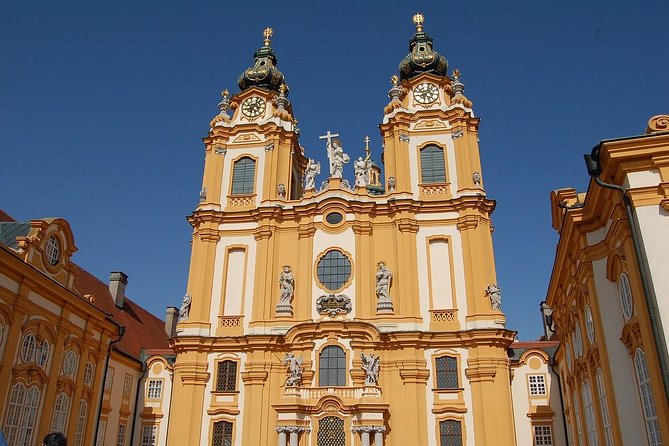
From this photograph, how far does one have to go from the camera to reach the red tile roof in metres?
31.0

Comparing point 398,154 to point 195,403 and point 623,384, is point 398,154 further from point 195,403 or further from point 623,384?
point 623,384

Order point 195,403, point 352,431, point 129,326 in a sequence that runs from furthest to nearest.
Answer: point 129,326
point 195,403
point 352,431

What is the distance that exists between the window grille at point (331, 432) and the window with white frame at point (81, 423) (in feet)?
31.1

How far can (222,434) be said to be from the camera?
2577 cm

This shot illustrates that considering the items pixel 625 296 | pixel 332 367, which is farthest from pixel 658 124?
pixel 332 367

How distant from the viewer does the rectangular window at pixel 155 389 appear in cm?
2936

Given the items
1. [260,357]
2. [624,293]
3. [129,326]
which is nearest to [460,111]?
[260,357]

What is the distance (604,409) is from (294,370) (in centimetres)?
1354

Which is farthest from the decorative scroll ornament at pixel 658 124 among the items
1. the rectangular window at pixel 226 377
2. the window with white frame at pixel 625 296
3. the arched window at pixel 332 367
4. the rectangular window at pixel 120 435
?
the rectangular window at pixel 120 435

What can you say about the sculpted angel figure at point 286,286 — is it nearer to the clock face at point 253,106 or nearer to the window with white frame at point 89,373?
the window with white frame at point 89,373

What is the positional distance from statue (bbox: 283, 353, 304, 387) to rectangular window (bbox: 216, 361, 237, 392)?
2.76m

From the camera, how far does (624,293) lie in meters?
13.3

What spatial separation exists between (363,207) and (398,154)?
3526 millimetres

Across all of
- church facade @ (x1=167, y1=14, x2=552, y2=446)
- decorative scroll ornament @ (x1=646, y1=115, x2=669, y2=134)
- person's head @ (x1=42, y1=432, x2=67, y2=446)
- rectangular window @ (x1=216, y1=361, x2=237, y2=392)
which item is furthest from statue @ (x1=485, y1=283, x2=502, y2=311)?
person's head @ (x1=42, y1=432, x2=67, y2=446)
